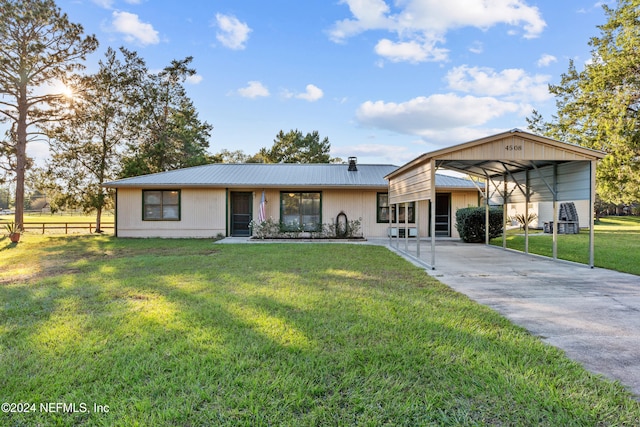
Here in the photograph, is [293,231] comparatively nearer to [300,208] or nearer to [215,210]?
[300,208]

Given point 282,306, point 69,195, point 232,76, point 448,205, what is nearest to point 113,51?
point 69,195

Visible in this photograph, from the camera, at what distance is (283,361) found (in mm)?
2631

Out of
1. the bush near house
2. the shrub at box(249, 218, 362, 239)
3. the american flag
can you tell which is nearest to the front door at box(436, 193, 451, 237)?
the bush near house

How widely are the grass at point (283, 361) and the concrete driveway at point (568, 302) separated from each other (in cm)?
30

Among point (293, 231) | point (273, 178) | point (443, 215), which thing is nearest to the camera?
point (293, 231)

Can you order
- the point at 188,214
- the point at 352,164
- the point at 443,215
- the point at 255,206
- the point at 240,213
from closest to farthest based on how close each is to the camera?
the point at 188,214
the point at 255,206
the point at 240,213
the point at 443,215
the point at 352,164

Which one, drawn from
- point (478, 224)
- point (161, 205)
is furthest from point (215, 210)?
point (478, 224)

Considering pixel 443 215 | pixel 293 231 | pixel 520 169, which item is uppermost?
pixel 520 169

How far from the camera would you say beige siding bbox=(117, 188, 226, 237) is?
44.5 feet

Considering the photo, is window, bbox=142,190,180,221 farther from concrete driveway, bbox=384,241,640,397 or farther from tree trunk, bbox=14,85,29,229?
concrete driveway, bbox=384,241,640,397

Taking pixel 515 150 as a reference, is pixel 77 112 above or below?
above

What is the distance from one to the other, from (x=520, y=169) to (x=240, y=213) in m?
10.6

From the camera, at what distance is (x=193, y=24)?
11164mm

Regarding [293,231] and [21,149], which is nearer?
[293,231]
